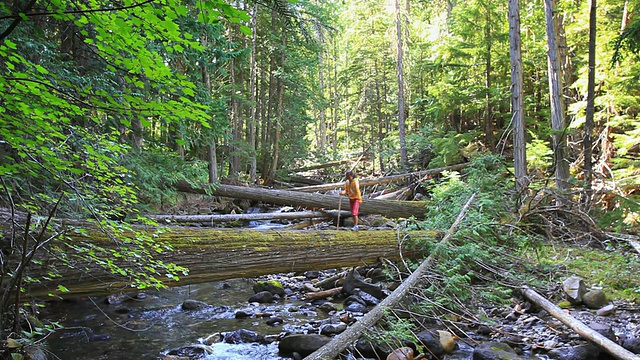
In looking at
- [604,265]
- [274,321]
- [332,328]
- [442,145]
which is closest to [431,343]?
[332,328]

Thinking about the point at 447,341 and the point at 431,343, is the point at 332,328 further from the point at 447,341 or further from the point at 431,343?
the point at 447,341

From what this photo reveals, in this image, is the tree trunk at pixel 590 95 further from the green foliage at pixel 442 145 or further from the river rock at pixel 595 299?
the green foliage at pixel 442 145

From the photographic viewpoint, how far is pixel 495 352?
5.09 metres

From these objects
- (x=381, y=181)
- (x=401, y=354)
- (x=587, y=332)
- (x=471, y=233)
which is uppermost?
(x=381, y=181)

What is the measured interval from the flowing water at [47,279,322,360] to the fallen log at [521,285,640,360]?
379 cm

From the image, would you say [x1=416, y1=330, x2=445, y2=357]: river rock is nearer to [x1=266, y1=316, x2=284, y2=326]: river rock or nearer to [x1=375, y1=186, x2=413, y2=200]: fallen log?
[x1=266, y1=316, x2=284, y2=326]: river rock

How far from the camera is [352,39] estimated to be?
2864 cm

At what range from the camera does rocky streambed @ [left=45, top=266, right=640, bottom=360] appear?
17.4ft

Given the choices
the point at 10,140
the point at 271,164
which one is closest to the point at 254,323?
the point at 10,140

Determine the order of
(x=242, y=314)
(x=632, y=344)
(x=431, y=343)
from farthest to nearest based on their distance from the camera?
(x=242, y=314), (x=431, y=343), (x=632, y=344)

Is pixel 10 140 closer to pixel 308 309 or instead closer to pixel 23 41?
pixel 23 41

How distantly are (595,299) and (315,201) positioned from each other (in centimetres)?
808

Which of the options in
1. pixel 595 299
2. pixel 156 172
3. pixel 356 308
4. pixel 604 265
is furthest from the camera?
pixel 156 172

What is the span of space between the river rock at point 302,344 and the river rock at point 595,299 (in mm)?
4185
